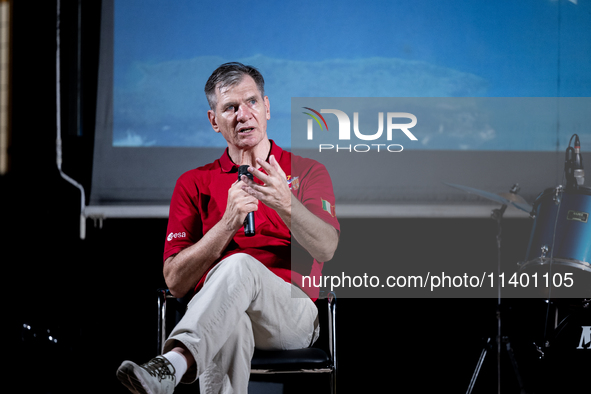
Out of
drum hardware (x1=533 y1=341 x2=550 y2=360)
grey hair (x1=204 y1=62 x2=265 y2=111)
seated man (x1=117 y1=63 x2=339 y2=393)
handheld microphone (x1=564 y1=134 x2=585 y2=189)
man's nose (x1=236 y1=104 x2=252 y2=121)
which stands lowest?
drum hardware (x1=533 y1=341 x2=550 y2=360)

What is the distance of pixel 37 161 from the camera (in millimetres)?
2436

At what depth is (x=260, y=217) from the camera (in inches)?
77.6

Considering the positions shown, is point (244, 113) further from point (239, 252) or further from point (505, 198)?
point (505, 198)

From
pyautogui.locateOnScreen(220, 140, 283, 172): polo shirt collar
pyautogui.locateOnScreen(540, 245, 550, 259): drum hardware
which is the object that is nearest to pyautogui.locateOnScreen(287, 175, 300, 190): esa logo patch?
pyautogui.locateOnScreen(220, 140, 283, 172): polo shirt collar

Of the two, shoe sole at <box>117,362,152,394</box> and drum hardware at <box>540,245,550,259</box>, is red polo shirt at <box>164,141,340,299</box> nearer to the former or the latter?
shoe sole at <box>117,362,152,394</box>

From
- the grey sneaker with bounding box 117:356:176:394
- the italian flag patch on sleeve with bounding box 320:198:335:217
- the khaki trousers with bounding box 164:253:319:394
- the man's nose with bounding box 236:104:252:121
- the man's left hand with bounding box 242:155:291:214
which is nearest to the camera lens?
the grey sneaker with bounding box 117:356:176:394

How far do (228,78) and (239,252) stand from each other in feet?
2.44

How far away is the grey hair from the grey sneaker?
1.16 meters

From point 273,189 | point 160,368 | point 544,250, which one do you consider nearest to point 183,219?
point 273,189

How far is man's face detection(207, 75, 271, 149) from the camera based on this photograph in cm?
203

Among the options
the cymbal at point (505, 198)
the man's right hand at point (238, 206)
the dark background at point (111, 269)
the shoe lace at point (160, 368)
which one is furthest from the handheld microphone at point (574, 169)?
the shoe lace at point (160, 368)

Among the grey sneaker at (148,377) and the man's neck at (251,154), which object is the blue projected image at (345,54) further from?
the grey sneaker at (148,377)

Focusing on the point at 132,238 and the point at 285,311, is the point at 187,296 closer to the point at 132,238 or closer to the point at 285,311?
the point at 285,311

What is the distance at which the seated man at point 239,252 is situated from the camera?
57.0 inches
